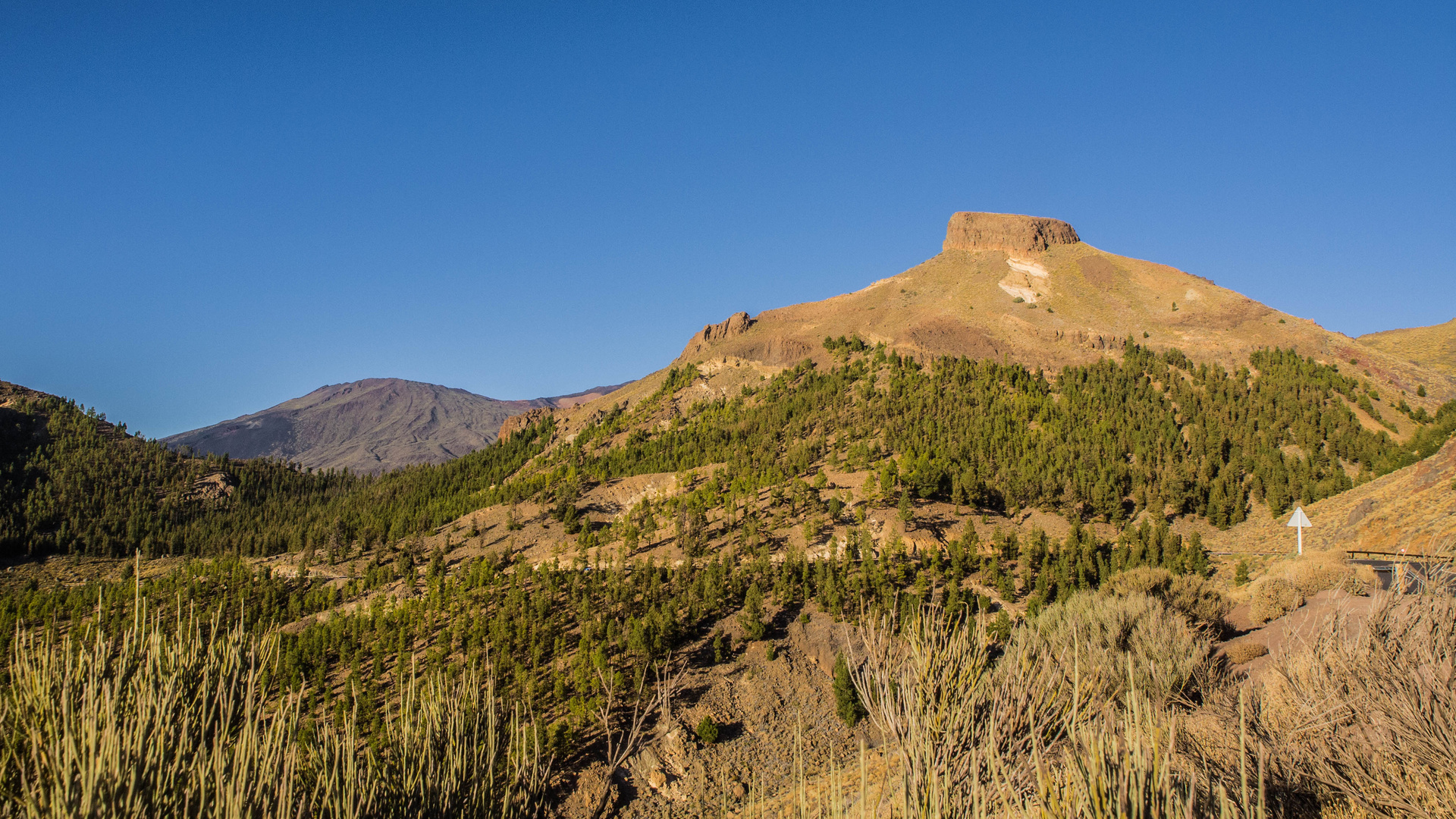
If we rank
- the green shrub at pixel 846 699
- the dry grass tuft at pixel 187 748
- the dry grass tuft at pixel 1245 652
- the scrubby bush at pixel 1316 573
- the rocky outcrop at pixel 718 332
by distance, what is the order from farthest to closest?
the rocky outcrop at pixel 718 332 < the green shrub at pixel 846 699 < the scrubby bush at pixel 1316 573 < the dry grass tuft at pixel 1245 652 < the dry grass tuft at pixel 187 748

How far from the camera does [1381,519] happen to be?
21.3 meters

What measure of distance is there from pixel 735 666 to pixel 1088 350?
43.7 m

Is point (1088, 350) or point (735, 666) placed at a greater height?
point (1088, 350)

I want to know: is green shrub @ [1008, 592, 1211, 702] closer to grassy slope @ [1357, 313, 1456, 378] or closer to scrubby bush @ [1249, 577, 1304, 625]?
scrubby bush @ [1249, 577, 1304, 625]

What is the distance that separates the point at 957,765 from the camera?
247 inches

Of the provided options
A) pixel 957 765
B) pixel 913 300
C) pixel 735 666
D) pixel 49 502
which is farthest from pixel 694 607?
pixel 49 502

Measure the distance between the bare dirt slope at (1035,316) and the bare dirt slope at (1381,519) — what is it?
2294 cm

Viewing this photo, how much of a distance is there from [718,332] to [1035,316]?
28895mm

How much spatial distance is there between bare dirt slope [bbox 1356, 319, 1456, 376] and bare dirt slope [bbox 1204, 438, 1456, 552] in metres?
30.4

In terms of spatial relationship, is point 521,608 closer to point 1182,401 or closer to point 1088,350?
point 1182,401

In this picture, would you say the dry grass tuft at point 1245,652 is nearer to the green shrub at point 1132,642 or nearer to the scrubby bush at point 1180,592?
the green shrub at point 1132,642

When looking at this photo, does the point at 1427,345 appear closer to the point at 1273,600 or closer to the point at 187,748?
the point at 1273,600

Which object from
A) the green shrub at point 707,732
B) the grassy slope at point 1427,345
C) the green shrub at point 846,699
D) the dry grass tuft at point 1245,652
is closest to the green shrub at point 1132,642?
the dry grass tuft at point 1245,652

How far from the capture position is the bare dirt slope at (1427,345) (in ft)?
161
